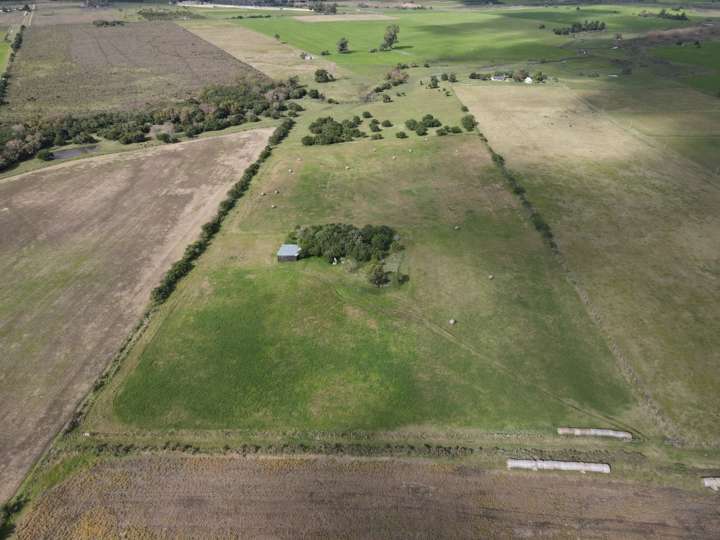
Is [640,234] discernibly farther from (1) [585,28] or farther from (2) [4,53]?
(2) [4,53]

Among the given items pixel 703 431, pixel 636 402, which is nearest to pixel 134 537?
pixel 636 402

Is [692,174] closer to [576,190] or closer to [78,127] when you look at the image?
[576,190]

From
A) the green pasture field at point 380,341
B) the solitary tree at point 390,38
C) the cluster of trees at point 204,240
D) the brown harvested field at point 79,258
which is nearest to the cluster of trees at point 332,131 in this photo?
the cluster of trees at point 204,240

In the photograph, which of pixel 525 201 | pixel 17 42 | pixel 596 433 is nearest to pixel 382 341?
pixel 596 433

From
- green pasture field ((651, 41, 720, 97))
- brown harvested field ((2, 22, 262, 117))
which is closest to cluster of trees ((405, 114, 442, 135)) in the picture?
brown harvested field ((2, 22, 262, 117))

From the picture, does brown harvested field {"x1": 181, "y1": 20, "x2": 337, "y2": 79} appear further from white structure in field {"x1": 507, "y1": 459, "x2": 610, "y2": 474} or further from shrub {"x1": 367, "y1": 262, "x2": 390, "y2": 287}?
white structure in field {"x1": 507, "y1": 459, "x2": 610, "y2": 474}

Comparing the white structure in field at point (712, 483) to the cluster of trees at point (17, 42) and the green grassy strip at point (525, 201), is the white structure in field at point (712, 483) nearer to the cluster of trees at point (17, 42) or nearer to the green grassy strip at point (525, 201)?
the green grassy strip at point (525, 201)
